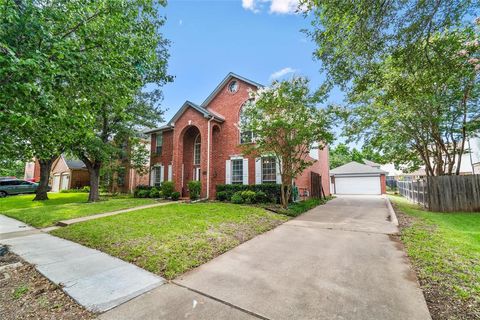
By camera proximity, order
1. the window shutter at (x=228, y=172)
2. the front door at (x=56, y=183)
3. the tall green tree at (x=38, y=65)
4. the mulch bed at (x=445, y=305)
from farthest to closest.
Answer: the front door at (x=56, y=183) → the window shutter at (x=228, y=172) → the tall green tree at (x=38, y=65) → the mulch bed at (x=445, y=305)

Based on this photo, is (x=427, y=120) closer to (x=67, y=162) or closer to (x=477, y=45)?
(x=477, y=45)

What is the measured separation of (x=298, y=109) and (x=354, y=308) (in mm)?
8569

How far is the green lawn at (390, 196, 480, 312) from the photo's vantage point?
3326 mm

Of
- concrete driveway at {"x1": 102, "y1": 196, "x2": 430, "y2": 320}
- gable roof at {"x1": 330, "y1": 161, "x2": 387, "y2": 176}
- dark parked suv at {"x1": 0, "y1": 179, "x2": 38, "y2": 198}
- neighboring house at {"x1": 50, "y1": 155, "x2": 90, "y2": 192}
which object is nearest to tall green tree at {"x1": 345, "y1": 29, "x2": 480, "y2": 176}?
concrete driveway at {"x1": 102, "y1": 196, "x2": 430, "y2": 320}

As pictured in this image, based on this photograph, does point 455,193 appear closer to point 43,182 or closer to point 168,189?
point 168,189

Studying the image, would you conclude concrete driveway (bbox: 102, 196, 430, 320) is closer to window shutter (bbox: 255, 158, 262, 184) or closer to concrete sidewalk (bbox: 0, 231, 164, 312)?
concrete sidewalk (bbox: 0, 231, 164, 312)

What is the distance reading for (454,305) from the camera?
9.67 ft

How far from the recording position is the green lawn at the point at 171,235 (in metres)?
4.55

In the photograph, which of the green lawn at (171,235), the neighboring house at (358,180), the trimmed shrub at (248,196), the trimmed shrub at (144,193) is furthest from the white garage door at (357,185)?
the trimmed shrub at (144,193)

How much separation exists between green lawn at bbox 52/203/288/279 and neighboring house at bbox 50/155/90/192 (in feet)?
85.9

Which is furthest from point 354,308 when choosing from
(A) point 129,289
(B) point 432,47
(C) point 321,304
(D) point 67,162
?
(D) point 67,162

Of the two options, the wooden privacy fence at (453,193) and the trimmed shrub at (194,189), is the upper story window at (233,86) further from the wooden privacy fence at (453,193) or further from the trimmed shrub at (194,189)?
the wooden privacy fence at (453,193)

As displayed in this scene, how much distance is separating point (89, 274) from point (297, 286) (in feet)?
12.1

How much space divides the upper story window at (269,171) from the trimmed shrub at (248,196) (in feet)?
5.34
